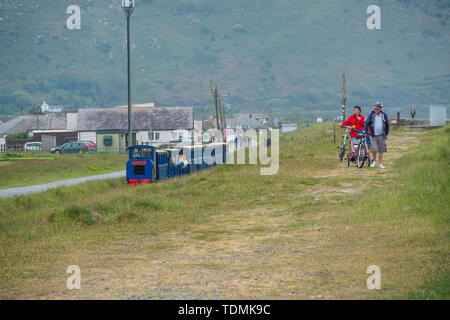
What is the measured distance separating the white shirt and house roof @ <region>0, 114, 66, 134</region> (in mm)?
103652

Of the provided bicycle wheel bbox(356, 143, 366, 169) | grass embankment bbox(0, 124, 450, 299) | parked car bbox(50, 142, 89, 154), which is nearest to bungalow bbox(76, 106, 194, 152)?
parked car bbox(50, 142, 89, 154)

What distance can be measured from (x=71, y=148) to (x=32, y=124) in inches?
1940

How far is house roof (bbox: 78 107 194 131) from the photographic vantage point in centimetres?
9068

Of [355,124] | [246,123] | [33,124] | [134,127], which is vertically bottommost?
[355,124]

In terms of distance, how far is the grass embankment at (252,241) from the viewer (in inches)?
310

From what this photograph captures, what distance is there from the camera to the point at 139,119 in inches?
3669

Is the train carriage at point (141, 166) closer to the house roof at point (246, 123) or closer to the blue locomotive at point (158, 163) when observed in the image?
the blue locomotive at point (158, 163)

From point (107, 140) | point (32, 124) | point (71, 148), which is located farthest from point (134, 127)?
point (32, 124)

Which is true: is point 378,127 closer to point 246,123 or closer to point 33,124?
point 33,124

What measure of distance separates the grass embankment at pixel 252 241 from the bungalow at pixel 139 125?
70522 millimetres

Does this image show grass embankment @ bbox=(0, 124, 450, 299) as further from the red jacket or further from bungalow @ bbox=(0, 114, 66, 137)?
bungalow @ bbox=(0, 114, 66, 137)
